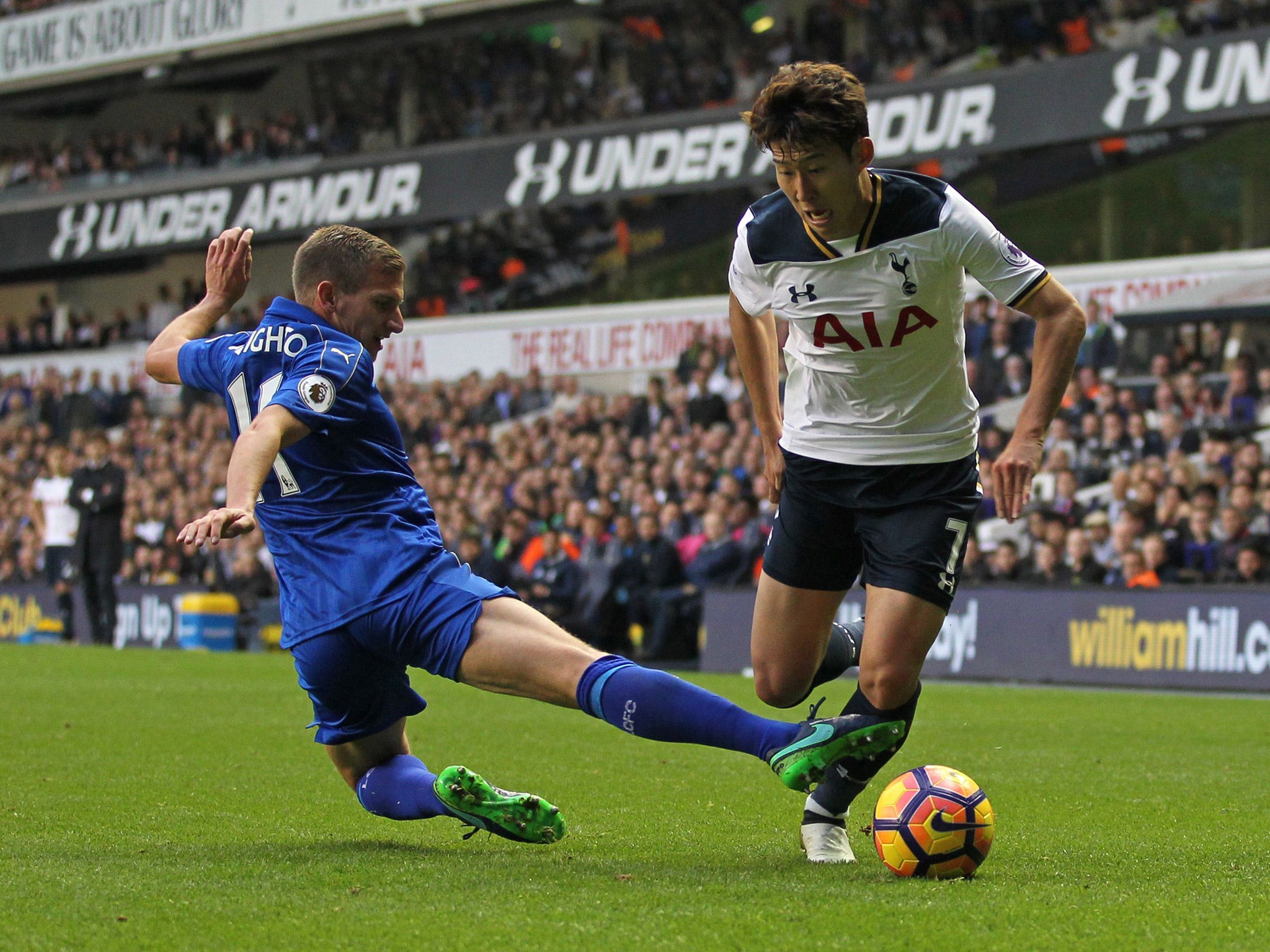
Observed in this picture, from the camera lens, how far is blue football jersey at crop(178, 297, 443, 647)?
15.6 ft

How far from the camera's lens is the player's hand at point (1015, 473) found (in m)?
4.70

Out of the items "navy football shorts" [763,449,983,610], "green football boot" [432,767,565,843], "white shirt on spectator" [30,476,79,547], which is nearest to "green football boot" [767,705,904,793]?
"navy football shorts" [763,449,983,610]

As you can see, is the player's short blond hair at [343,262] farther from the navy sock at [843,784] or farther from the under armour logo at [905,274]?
the navy sock at [843,784]

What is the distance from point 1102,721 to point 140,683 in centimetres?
756

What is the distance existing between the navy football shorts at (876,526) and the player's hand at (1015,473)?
305 millimetres

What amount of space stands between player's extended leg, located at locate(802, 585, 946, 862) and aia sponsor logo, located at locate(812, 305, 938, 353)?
0.76 metres

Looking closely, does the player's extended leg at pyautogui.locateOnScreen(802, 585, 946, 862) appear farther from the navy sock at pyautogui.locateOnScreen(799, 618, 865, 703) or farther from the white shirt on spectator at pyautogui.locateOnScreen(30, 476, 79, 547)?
the white shirt on spectator at pyautogui.locateOnScreen(30, 476, 79, 547)

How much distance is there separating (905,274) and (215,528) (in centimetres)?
218

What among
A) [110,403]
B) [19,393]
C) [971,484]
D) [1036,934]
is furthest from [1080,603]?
[19,393]

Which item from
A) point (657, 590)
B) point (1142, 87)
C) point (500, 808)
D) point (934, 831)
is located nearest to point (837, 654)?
point (934, 831)

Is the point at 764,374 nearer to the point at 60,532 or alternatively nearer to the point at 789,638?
the point at 789,638

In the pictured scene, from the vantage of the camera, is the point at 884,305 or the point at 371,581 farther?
the point at 884,305

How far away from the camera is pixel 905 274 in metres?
4.89

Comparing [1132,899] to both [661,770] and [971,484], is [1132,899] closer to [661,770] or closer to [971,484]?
[971,484]
